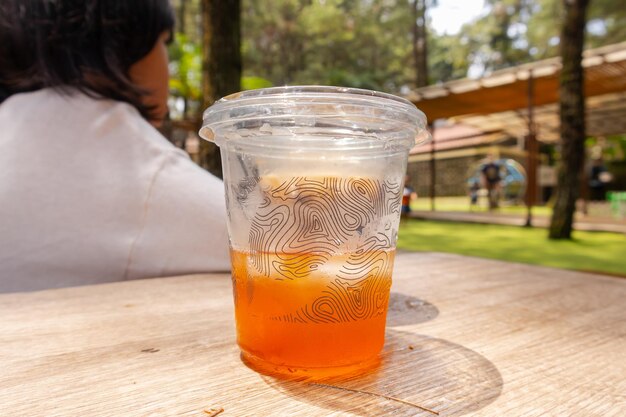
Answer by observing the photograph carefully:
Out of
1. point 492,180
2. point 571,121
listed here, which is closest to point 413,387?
point 571,121

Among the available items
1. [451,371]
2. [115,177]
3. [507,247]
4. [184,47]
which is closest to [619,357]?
[451,371]

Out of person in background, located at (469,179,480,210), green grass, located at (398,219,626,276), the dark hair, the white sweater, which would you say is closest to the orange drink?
the white sweater

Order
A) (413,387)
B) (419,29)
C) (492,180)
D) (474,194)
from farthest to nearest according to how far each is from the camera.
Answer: (419,29) → (474,194) → (492,180) → (413,387)

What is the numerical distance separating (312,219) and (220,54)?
3.06 meters

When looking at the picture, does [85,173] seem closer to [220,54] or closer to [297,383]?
[297,383]

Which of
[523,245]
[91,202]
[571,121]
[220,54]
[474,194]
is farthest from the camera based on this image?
[474,194]

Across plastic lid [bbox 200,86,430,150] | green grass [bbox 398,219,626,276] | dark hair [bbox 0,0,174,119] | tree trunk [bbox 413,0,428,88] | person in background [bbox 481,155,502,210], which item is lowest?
green grass [bbox 398,219,626,276]

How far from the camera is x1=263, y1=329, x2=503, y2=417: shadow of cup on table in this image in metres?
0.39

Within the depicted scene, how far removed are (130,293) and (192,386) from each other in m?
0.40

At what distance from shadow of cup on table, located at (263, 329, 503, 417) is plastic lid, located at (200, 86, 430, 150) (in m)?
0.22

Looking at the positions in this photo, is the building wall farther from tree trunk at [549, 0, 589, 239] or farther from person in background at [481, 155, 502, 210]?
tree trunk at [549, 0, 589, 239]

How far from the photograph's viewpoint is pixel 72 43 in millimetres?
1042

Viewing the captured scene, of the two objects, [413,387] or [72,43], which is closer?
[413,387]

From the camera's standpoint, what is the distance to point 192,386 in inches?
16.4
